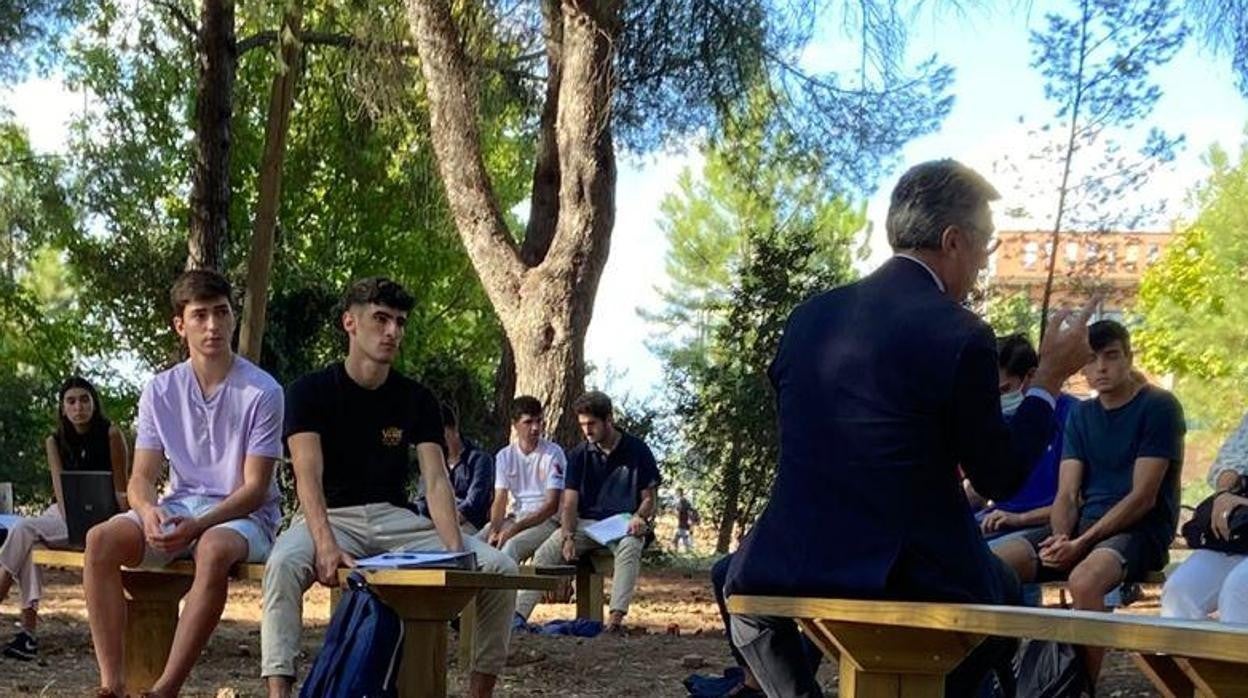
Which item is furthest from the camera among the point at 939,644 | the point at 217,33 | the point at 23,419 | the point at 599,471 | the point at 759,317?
the point at 23,419

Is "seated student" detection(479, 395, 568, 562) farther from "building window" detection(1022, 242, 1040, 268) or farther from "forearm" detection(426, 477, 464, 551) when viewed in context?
"building window" detection(1022, 242, 1040, 268)

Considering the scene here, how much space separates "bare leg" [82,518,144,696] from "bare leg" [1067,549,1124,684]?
340cm

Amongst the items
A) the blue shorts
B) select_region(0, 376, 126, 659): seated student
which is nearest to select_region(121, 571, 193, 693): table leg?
the blue shorts

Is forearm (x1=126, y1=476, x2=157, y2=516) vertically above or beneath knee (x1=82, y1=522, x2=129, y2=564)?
above

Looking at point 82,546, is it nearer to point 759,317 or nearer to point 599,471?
point 599,471

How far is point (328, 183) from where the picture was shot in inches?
1094

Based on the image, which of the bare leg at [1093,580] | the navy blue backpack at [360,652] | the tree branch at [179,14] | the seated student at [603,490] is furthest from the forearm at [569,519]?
the tree branch at [179,14]

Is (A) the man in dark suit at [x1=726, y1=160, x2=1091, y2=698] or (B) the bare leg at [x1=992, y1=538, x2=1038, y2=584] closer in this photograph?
(A) the man in dark suit at [x1=726, y1=160, x2=1091, y2=698]

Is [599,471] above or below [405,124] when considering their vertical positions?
below

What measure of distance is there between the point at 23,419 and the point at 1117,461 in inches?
891

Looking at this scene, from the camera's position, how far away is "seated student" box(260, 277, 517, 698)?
247 inches

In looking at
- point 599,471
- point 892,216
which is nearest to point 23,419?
point 599,471

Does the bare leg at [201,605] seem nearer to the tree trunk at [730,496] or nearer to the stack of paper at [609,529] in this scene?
the stack of paper at [609,529]

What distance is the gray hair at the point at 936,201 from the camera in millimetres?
3889
